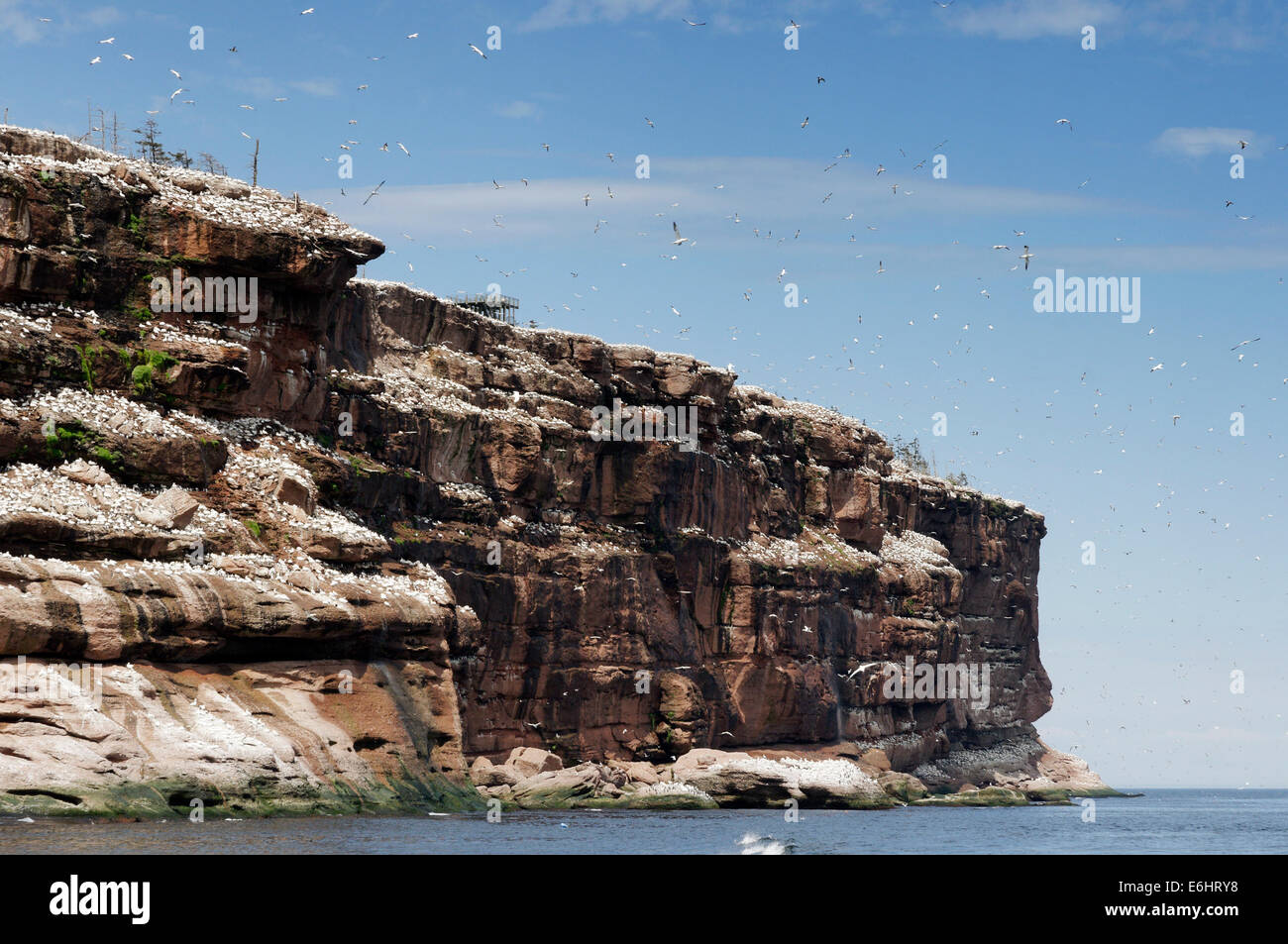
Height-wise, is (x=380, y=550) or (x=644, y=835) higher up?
(x=380, y=550)

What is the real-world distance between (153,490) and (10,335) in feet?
28.2

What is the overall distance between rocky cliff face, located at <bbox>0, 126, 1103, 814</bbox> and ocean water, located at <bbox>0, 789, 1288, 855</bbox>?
10.3 feet

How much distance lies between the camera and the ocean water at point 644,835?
4484cm

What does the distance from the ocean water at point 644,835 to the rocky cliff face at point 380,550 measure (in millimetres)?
3144

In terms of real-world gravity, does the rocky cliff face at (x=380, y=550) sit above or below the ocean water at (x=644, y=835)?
above

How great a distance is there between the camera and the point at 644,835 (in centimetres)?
6744

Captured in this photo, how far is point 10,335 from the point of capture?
65.8 m

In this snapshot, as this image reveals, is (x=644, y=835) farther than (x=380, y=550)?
No

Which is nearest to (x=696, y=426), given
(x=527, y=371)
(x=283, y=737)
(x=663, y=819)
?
(x=527, y=371)

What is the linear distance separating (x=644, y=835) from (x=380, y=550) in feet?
62.2

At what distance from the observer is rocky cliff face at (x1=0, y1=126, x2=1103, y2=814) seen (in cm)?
5834

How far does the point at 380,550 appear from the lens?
75312 millimetres

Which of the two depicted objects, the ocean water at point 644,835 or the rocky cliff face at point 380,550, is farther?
the rocky cliff face at point 380,550

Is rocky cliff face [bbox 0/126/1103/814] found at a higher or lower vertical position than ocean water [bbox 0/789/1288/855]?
higher
